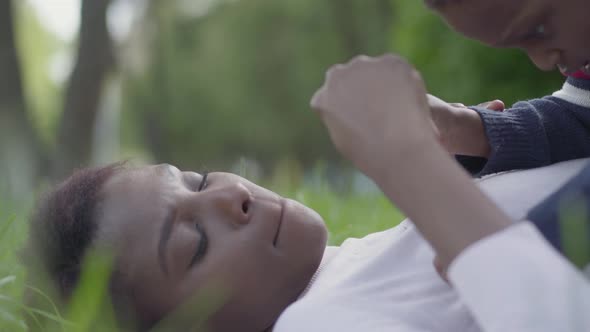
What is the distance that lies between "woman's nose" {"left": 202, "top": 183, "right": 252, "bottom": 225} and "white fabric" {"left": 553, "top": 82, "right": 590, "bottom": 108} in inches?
31.0

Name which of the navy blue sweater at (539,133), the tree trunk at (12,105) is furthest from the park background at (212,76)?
the navy blue sweater at (539,133)

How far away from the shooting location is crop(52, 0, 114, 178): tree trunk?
7.77 metres

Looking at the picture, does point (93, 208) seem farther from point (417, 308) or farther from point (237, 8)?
point (237, 8)

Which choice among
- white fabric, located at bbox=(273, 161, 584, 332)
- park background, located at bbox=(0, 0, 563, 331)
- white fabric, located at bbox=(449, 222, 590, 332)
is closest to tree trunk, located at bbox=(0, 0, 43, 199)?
park background, located at bbox=(0, 0, 563, 331)

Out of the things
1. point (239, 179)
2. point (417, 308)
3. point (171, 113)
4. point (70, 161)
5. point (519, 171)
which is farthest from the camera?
point (171, 113)

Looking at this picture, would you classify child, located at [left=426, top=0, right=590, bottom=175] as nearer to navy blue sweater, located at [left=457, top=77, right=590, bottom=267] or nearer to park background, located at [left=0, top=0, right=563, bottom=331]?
navy blue sweater, located at [left=457, top=77, right=590, bottom=267]

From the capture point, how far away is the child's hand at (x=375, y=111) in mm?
1187

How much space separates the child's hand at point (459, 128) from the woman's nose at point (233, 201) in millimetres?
458

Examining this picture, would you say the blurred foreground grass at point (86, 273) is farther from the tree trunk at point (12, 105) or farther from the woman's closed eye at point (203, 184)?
the tree trunk at point (12, 105)

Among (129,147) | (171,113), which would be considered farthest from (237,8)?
(129,147)

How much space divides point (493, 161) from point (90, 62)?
664 cm

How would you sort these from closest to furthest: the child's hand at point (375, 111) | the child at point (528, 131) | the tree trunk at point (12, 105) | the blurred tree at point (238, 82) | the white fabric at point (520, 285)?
the white fabric at point (520, 285), the child's hand at point (375, 111), the child at point (528, 131), the tree trunk at point (12, 105), the blurred tree at point (238, 82)

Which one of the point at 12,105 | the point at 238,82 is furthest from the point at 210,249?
the point at 238,82

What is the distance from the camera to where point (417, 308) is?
4.56 ft
